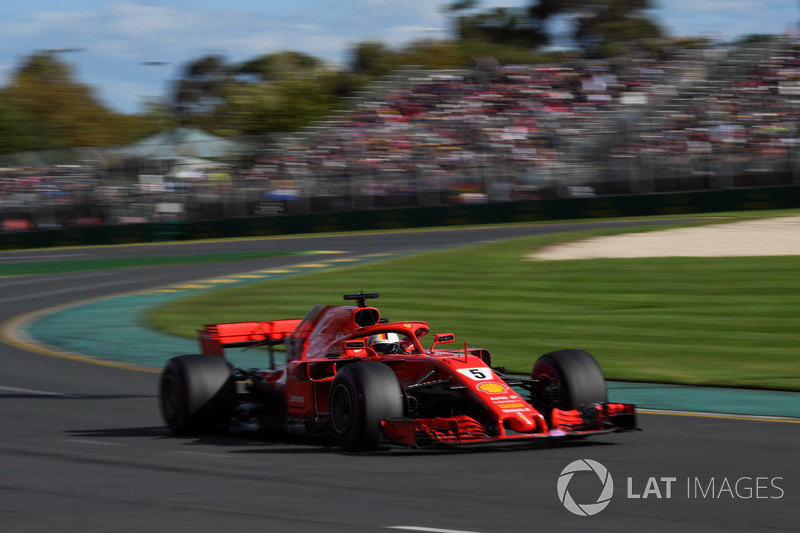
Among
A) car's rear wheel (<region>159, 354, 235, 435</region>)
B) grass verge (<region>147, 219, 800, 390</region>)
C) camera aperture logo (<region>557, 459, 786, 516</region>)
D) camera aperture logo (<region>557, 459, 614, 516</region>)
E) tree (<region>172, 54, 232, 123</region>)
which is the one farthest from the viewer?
tree (<region>172, 54, 232, 123</region>)

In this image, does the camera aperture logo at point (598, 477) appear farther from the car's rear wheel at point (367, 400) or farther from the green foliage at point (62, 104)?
the green foliage at point (62, 104)

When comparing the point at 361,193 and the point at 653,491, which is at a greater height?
the point at 361,193

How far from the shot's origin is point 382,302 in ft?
58.1

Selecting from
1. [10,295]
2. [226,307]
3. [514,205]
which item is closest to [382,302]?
[226,307]

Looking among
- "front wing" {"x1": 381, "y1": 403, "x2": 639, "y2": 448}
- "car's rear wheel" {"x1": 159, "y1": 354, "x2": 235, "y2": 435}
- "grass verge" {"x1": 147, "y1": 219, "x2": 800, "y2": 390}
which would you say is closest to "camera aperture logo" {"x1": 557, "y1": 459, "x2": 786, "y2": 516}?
"front wing" {"x1": 381, "y1": 403, "x2": 639, "y2": 448}

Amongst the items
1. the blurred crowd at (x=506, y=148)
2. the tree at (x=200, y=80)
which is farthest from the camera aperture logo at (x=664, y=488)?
the tree at (x=200, y=80)

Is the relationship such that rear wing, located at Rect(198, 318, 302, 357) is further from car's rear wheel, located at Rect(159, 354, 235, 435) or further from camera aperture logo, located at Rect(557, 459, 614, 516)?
camera aperture logo, located at Rect(557, 459, 614, 516)

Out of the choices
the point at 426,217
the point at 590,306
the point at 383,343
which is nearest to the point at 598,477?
the point at 383,343

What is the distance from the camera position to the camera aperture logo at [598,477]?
5.70 m

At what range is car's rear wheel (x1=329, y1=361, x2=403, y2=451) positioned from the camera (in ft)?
24.1

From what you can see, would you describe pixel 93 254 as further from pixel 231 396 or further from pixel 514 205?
pixel 231 396

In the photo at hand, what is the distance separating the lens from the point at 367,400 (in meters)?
7.30

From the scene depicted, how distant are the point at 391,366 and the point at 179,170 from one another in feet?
89.9

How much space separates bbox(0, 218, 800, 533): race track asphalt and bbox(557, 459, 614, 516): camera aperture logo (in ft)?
0.10
